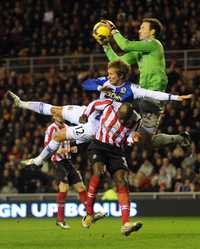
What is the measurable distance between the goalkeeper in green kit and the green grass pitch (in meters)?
1.71

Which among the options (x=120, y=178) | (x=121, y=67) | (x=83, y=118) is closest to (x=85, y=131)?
(x=83, y=118)

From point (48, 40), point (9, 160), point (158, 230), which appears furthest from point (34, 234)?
point (48, 40)

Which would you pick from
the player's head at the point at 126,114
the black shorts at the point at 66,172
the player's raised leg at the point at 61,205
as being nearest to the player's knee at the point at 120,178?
the player's head at the point at 126,114

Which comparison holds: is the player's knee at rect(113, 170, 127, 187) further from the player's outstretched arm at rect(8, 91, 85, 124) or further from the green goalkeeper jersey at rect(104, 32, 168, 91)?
the green goalkeeper jersey at rect(104, 32, 168, 91)

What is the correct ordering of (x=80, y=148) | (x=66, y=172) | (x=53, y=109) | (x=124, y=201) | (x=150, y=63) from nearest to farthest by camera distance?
(x=124, y=201) → (x=150, y=63) → (x=53, y=109) → (x=66, y=172) → (x=80, y=148)

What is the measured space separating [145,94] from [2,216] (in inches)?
388

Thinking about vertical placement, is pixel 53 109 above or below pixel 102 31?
below

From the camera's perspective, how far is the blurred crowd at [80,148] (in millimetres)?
21969

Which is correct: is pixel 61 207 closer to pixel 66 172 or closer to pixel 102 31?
pixel 66 172

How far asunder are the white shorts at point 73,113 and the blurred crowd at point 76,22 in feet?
35.7

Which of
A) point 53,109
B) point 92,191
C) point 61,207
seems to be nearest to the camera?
point 92,191

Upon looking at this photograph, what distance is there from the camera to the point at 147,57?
1420cm

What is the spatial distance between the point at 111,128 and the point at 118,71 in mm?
825

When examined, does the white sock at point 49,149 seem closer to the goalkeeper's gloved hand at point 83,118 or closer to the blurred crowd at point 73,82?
the goalkeeper's gloved hand at point 83,118
